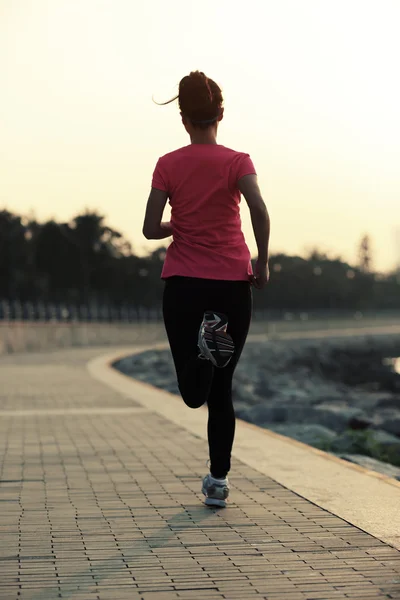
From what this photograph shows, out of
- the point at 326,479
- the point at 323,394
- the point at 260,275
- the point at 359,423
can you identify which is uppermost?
the point at 260,275

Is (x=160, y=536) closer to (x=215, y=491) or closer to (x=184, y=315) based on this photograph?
(x=215, y=491)

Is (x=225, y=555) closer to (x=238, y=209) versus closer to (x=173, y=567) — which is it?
(x=173, y=567)

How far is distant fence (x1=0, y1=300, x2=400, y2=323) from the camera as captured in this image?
42625 millimetres

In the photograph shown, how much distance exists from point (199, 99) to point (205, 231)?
0.67m

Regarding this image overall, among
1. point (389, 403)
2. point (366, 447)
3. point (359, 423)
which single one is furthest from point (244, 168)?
point (389, 403)

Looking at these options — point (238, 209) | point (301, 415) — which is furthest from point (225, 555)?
point (301, 415)

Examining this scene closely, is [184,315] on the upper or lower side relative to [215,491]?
upper

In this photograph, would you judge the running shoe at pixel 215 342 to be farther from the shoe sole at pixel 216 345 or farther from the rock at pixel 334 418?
the rock at pixel 334 418

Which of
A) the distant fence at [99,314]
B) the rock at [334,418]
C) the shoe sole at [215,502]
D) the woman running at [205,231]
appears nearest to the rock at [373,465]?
the shoe sole at [215,502]

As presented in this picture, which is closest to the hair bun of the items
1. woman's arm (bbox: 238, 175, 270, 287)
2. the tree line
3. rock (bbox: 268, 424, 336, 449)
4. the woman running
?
the woman running

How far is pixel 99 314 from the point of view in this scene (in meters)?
70.5

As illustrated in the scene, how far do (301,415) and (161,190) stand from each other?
969cm

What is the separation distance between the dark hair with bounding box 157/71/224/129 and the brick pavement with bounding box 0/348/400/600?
79.7 inches

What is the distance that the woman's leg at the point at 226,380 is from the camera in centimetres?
509
